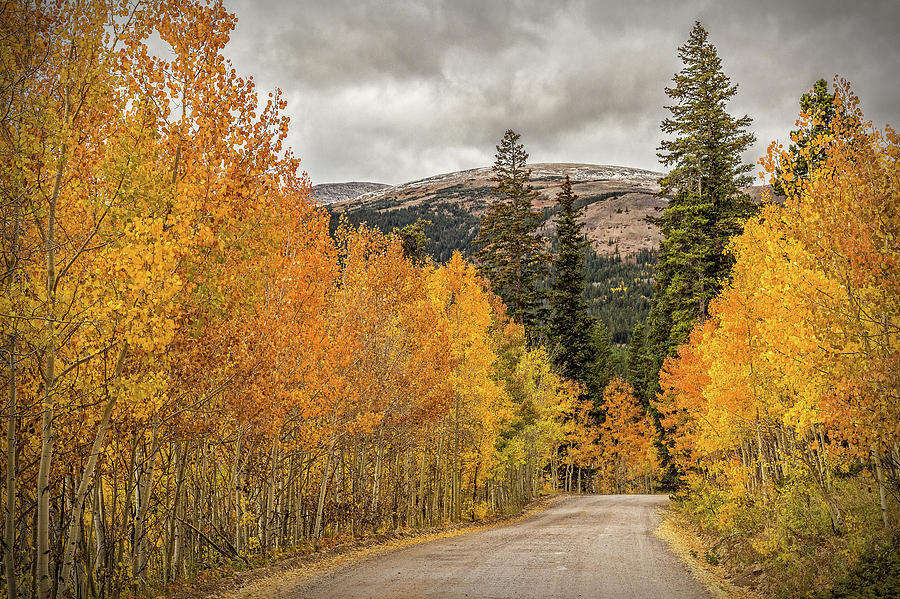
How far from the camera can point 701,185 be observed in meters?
28.8

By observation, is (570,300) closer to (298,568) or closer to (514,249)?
(514,249)

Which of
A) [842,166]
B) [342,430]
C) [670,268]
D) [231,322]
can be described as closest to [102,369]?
[231,322]

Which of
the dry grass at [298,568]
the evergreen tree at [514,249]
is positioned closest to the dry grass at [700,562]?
the dry grass at [298,568]

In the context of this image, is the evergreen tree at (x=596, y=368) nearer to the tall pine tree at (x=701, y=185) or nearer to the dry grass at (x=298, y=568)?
the tall pine tree at (x=701, y=185)

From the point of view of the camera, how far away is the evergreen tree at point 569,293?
4362 centimetres

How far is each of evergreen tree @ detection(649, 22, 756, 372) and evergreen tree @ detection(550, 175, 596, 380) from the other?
1372 cm

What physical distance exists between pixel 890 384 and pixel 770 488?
9057 mm

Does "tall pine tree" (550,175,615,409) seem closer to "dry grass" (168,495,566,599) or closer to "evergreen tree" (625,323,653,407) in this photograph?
"evergreen tree" (625,323,653,407)

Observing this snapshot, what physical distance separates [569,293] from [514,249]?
7350 millimetres

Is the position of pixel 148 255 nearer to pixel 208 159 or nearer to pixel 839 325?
pixel 208 159

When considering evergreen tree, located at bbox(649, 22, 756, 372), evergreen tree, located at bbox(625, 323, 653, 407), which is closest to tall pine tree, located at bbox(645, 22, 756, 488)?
evergreen tree, located at bbox(649, 22, 756, 372)

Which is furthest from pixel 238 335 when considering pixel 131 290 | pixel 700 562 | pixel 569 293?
pixel 569 293

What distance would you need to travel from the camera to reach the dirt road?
34.7 ft

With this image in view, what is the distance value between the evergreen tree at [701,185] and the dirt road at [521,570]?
13.1m
